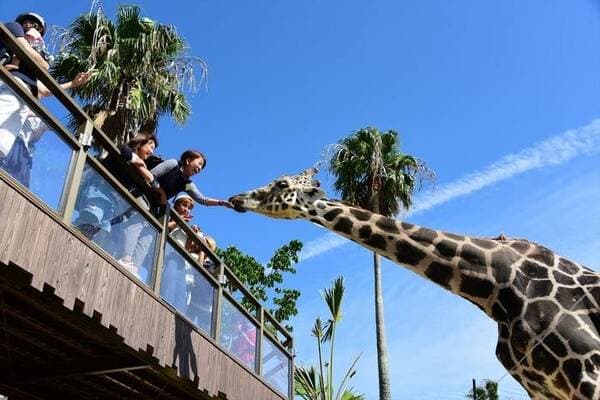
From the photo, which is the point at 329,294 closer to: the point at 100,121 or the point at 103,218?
the point at 100,121

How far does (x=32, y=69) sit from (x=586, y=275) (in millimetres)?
5687

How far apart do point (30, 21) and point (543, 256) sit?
19.0 feet

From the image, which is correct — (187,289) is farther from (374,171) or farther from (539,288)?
(374,171)

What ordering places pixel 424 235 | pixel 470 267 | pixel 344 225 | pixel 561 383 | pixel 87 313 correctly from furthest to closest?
pixel 344 225, pixel 424 235, pixel 470 267, pixel 561 383, pixel 87 313

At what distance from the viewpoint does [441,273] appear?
6.95 m

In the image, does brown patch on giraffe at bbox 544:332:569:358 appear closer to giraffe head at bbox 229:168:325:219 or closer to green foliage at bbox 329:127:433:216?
giraffe head at bbox 229:168:325:219

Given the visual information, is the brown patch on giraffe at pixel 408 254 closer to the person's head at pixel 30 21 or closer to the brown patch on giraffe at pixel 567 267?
the brown patch on giraffe at pixel 567 267

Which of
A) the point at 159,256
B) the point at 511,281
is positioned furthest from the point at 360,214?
the point at 159,256

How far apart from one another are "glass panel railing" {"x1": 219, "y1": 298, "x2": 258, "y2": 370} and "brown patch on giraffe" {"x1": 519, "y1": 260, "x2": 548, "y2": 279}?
147 inches

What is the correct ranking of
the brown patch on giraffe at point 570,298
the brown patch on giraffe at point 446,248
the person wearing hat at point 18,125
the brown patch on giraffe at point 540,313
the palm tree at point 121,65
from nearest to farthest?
the person wearing hat at point 18,125 → the brown patch on giraffe at point 540,313 → the brown patch on giraffe at point 570,298 → the brown patch on giraffe at point 446,248 → the palm tree at point 121,65

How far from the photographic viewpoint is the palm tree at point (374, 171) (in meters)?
22.6

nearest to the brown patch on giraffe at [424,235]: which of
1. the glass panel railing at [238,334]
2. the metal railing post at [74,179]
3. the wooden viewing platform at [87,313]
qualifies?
the wooden viewing platform at [87,313]

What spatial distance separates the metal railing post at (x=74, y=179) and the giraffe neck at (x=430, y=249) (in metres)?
3.25

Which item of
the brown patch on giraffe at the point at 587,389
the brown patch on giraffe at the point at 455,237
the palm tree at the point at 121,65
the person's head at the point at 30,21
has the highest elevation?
the palm tree at the point at 121,65
